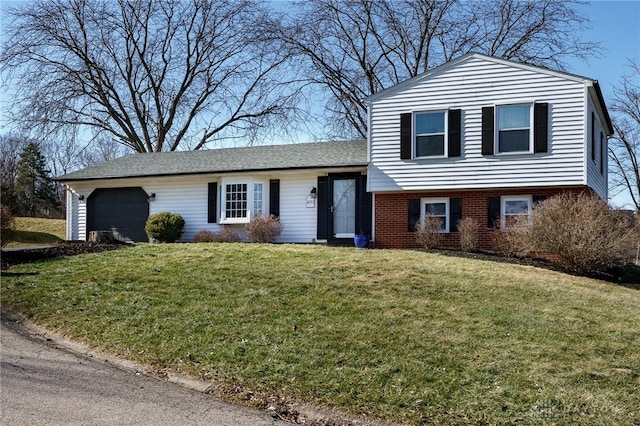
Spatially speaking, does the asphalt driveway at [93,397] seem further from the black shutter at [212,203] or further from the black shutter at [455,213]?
the black shutter at [212,203]

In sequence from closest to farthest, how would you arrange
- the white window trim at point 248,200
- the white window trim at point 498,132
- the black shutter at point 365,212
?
the white window trim at point 498,132, the black shutter at point 365,212, the white window trim at point 248,200

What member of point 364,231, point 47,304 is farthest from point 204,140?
point 47,304

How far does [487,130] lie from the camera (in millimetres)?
14953

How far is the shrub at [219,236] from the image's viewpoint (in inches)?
683

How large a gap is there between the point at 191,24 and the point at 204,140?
6591 millimetres

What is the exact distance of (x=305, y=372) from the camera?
5719 mm

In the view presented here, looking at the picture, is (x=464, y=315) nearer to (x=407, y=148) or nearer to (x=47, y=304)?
(x=47, y=304)

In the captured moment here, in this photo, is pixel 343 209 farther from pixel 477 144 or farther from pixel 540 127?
pixel 540 127

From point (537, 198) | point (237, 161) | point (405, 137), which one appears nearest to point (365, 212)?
point (405, 137)

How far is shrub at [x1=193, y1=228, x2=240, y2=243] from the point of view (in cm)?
1736

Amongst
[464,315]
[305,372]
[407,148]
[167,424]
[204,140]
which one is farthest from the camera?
[204,140]

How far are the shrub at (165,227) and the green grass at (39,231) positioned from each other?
10083mm

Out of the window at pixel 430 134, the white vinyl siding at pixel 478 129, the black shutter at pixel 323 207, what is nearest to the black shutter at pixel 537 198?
the white vinyl siding at pixel 478 129

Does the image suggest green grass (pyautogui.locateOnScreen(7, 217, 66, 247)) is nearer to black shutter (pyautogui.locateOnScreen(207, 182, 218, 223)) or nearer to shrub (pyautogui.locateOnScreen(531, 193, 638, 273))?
black shutter (pyautogui.locateOnScreen(207, 182, 218, 223))
